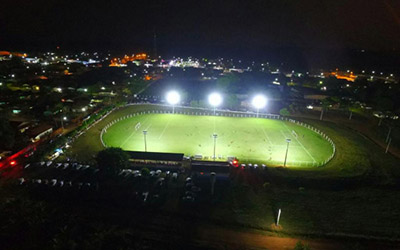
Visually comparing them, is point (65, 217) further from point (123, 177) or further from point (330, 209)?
point (330, 209)

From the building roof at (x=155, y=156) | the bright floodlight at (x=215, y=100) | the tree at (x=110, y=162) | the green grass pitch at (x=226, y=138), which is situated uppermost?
the bright floodlight at (x=215, y=100)

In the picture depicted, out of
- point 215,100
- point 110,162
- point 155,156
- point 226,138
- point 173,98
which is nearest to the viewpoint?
point 110,162

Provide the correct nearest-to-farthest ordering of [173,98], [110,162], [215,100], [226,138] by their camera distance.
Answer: [110,162] → [226,138] → [215,100] → [173,98]

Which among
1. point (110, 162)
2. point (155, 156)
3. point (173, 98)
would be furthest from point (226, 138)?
point (173, 98)

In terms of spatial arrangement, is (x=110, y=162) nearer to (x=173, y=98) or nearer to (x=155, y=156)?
(x=155, y=156)

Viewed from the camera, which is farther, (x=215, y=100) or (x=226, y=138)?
(x=215, y=100)

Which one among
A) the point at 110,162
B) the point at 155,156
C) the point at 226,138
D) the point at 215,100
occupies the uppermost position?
the point at 215,100

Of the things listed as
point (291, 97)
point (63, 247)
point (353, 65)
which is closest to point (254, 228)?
point (63, 247)

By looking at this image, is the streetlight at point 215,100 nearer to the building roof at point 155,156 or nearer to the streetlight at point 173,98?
the streetlight at point 173,98

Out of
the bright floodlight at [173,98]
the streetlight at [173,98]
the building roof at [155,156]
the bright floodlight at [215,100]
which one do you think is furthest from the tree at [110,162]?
the bright floodlight at [215,100]

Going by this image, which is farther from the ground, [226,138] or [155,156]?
[155,156]
